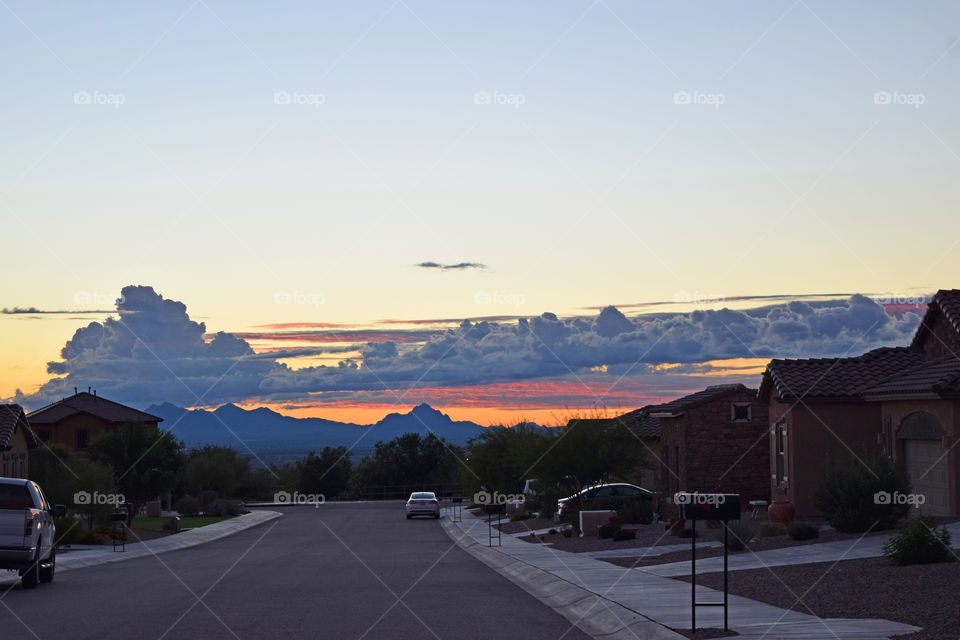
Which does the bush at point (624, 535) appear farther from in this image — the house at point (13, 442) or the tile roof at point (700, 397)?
the house at point (13, 442)

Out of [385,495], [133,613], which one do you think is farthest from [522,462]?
[385,495]

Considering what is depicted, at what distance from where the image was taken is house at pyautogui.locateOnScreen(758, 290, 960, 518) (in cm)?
2628

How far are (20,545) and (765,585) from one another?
1329cm

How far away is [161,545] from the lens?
3941 cm

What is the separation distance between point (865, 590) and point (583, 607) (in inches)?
156

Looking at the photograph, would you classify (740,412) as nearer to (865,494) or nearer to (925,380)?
(925,380)

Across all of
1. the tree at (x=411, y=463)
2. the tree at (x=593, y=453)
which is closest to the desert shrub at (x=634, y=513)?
the tree at (x=593, y=453)

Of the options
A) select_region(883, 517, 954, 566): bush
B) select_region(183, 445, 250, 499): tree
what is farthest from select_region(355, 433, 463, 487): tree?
select_region(883, 517, 954, 566): bush

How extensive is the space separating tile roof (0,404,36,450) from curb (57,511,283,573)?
354 inches

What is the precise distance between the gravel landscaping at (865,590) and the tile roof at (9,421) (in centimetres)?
3822
